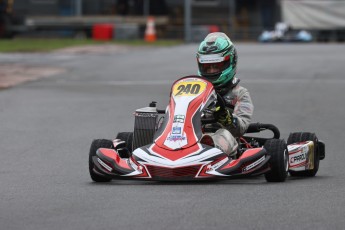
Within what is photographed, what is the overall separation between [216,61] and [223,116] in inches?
23.2

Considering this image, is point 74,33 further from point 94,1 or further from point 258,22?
point 258,22

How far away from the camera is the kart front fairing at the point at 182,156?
796 centimetres

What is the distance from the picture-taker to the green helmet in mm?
9047

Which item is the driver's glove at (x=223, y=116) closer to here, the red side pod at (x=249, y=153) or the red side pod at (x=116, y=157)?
the red side pod at (x=249, y=153)

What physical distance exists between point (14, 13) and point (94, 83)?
23698mm

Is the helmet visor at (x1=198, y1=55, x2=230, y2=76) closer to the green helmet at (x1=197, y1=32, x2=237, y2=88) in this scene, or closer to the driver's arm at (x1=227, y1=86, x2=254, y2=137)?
the green helmet at (x1=197, y1=32, x2=237, y2=88)

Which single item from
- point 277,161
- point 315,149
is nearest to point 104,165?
point 277,161

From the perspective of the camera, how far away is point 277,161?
818 cm

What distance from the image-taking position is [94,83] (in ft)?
67.5

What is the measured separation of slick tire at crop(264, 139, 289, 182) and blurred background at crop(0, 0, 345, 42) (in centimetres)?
3026

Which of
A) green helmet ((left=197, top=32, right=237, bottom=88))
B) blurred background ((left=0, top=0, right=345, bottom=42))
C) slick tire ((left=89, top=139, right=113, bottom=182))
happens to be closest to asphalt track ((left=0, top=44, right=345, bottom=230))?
slick tire ((left=89, top=139, right=113, bottom=182))

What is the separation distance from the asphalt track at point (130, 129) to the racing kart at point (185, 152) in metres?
0.11

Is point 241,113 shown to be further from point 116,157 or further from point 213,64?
point 116,157

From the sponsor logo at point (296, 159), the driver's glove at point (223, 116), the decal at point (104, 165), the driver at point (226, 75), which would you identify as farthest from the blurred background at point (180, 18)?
the decal at point (104, 165)
